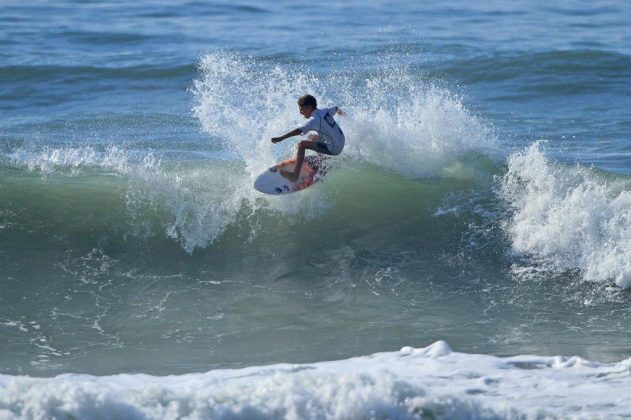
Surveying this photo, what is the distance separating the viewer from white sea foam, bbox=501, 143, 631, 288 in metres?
10.9

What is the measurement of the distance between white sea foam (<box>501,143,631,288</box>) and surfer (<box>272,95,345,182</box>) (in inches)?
93.7

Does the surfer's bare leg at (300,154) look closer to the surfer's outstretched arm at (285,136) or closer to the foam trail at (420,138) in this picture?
the surfer's outstretched arm at (285,136)

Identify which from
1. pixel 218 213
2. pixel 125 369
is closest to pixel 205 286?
pixel 218 213

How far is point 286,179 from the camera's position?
11.4m

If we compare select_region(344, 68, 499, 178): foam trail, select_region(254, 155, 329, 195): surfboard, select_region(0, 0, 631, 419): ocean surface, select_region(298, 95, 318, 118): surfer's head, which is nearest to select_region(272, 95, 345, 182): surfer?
select_region(298, 95, 318, 118): surfer's head

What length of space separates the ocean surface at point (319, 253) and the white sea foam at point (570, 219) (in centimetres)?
3

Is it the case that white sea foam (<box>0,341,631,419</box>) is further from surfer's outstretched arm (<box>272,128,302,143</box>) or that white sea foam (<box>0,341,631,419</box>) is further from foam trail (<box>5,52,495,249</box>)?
foam trail (<box>5,52,495,249</box>)

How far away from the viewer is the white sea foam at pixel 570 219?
10852 mm

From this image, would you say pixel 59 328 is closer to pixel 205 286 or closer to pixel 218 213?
pixel 205 286

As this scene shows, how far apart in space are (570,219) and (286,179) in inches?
128

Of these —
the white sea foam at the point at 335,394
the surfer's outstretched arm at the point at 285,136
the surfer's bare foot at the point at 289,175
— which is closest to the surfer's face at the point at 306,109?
the surfer's outstretched arm at the point at 285,136

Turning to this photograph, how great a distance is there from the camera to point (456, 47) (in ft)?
73.4

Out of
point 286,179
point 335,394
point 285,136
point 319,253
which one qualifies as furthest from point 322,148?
→ point 335,394

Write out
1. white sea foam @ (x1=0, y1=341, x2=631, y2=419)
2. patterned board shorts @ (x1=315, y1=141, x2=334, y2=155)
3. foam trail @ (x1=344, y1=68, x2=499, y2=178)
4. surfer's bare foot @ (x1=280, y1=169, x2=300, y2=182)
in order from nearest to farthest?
white sea foam @ (x1=0, y1=341, x2=631, y2=419)
patterned board shorts @ (x1=315, y1=141, x2=334, y2=155)
surfer's bare foot @ (x1=280, y1=169, x2=300, y2=182)
foam trail @ (x1=344, y1=68, x2=499, y2=178)
